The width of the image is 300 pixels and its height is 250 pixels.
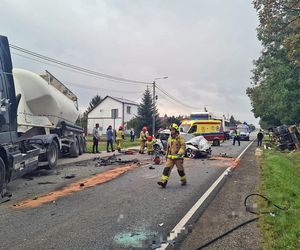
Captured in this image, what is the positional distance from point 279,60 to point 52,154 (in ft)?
86.4

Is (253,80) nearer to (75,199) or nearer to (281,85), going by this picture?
(281,85)

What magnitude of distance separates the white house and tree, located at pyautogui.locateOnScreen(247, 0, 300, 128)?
26.4m

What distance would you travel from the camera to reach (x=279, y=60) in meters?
32.8

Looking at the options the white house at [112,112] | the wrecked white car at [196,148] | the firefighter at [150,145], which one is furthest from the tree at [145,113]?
the wrecked white car at [196,148]

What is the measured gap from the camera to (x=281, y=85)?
95.7 ft

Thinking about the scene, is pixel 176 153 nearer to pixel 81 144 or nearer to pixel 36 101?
pixel 36 101

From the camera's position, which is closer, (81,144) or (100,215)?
(100,215)

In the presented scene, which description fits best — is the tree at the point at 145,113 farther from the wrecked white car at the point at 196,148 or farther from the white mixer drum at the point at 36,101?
the white mixer drum at the point at 36,101

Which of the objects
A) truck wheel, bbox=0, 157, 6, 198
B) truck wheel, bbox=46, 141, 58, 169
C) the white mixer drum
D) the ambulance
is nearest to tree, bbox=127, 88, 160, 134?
the ambulance

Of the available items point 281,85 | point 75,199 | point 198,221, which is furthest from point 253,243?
point 281,85

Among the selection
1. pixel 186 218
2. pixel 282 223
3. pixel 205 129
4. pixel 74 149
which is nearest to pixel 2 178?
pixel 186 218

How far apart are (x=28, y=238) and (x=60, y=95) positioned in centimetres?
1173

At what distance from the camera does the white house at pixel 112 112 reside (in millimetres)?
67188

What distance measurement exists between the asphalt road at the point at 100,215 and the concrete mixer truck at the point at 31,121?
34.8 inches
